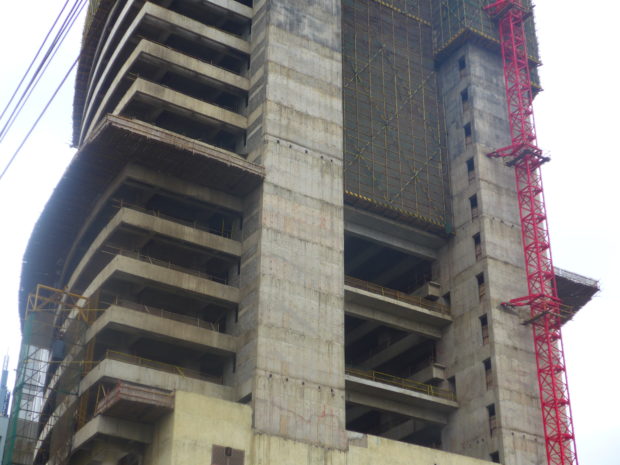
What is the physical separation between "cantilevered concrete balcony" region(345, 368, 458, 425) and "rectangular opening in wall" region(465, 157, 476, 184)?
1888 cm

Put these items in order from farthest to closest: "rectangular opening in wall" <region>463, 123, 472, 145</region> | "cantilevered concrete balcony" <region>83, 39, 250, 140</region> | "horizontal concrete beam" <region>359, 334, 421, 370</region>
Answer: "rectangular opening in wall" <region>463, 123, 472, 145</region> < "horizontal concrete beam" <region>359, 334, 421, 370</region> < "cantilevered concrete balcony" <region>83, 39, 250, 140</region>

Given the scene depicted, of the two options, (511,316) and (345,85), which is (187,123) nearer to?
(345,85)

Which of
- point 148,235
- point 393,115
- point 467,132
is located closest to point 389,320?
point 393,115

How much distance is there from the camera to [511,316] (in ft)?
259

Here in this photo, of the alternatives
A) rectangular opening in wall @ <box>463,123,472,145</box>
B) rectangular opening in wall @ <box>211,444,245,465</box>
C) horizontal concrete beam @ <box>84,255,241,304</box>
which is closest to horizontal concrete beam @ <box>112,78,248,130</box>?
horizontal concrete beam @ <box>84,255,241,304</box>

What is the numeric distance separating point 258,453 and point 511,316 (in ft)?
91.0

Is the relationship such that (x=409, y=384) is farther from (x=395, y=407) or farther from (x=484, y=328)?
(x=484, y=328)

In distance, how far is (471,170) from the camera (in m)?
86.3

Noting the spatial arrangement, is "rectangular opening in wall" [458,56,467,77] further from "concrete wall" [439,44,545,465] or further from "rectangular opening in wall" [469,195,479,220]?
"rectangular opening in wall" [469,195,479,220]

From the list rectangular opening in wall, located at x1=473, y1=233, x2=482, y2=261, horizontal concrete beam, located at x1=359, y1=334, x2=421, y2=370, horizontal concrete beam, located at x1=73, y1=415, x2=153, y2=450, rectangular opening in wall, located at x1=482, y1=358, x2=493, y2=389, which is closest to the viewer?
horizontal concrete beam, located at x1=73, y1=415, x2=153, y2=450

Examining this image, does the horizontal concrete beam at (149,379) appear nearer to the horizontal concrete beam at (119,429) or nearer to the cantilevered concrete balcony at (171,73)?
the horizontal concrete beam at (119,429)

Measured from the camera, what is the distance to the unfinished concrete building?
64.7m

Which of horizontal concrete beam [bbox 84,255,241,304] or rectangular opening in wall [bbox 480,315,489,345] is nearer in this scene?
horizontal concrete beam [bbox 84,255,241,304]

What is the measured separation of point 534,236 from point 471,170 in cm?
853
